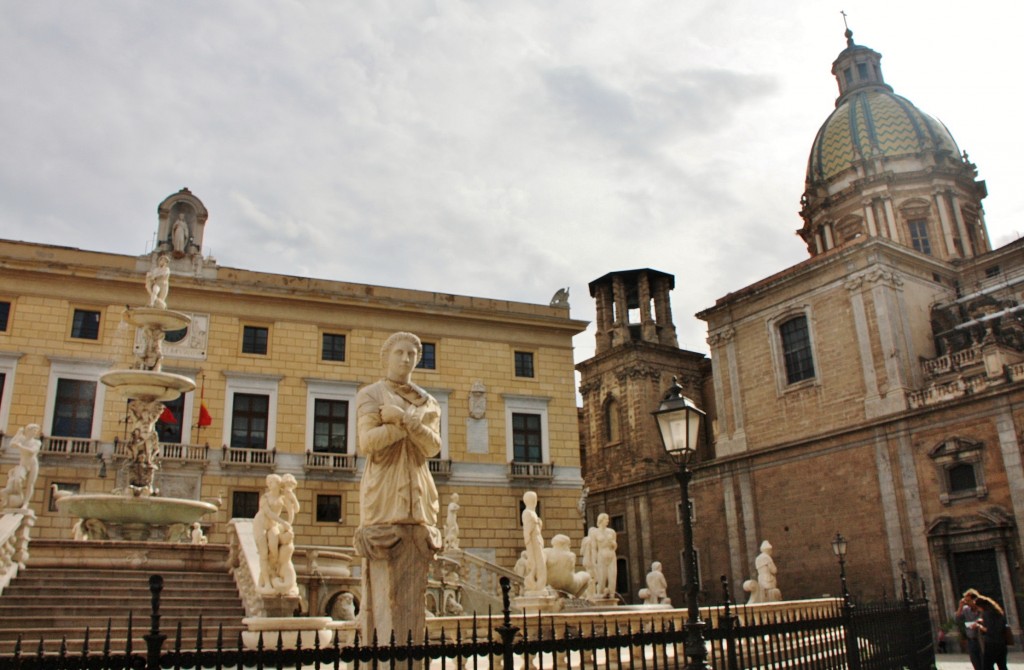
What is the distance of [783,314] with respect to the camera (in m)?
36.2

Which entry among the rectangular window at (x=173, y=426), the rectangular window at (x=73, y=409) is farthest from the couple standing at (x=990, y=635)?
the rectangular window at (x=73, y=409)

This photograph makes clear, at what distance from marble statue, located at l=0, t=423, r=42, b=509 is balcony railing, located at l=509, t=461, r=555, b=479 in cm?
1608

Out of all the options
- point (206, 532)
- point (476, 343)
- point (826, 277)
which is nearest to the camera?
point (206, 532)

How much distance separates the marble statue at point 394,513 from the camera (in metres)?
5.95

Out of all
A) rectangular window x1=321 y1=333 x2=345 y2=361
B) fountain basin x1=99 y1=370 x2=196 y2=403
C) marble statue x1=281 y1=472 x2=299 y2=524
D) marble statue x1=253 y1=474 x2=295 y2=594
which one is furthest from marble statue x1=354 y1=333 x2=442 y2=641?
rectangular window x1=321 y1=333 x2=345 y2=361

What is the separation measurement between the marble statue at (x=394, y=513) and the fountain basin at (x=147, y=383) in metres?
12.1

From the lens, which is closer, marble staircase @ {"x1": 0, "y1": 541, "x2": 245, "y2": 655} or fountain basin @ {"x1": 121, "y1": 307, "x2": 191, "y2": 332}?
marble staircase @ {"x1": 0, "y1": 541, "x2": 245, "y2": 655}

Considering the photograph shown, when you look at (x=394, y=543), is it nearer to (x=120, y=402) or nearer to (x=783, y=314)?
(x=120, y=402)

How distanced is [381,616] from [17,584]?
10181mm

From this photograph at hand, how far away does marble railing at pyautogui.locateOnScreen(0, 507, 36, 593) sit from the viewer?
13078mm

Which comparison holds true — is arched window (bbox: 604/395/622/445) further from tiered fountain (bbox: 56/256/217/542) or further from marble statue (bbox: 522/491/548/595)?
tiered fountain (bbox: 56/256/217/542)

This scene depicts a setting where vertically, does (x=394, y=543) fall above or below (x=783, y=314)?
below

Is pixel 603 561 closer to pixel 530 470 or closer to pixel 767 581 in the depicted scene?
pixel 767 581

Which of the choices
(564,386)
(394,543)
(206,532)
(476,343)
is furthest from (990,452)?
(394,543)
